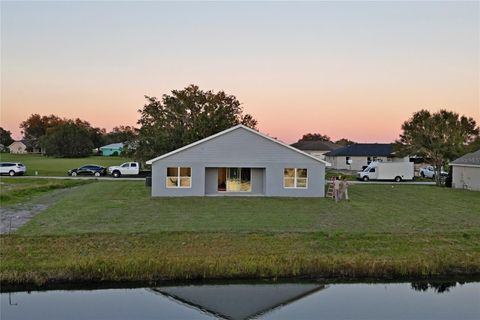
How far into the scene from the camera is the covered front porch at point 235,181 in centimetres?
2917

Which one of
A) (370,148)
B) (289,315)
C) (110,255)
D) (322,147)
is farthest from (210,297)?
(322,147)

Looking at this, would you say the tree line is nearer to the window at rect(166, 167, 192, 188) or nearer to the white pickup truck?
the white pickup truck

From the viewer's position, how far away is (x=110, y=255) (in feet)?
46.8

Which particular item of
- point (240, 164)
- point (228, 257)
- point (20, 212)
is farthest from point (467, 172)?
point (20, 212)

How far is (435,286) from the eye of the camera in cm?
1351

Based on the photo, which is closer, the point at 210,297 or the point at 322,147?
the point at 210,297

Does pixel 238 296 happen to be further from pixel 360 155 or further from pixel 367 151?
pixel 367 151

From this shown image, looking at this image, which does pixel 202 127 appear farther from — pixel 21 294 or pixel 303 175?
pixel 21 294

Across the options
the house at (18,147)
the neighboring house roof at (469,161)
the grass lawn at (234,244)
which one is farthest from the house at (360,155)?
the house at (18,147)

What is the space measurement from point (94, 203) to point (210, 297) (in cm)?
1351

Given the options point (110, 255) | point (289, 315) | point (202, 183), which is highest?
point (202, 183)

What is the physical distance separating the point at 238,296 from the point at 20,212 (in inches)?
533

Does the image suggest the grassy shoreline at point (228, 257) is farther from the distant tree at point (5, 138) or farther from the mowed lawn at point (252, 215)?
the distant tree at point (5, 138)

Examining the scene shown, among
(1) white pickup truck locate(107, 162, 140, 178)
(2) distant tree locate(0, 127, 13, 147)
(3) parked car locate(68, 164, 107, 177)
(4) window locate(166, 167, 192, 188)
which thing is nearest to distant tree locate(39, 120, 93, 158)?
(3) parked car locate(68, 164, 107, 177)
